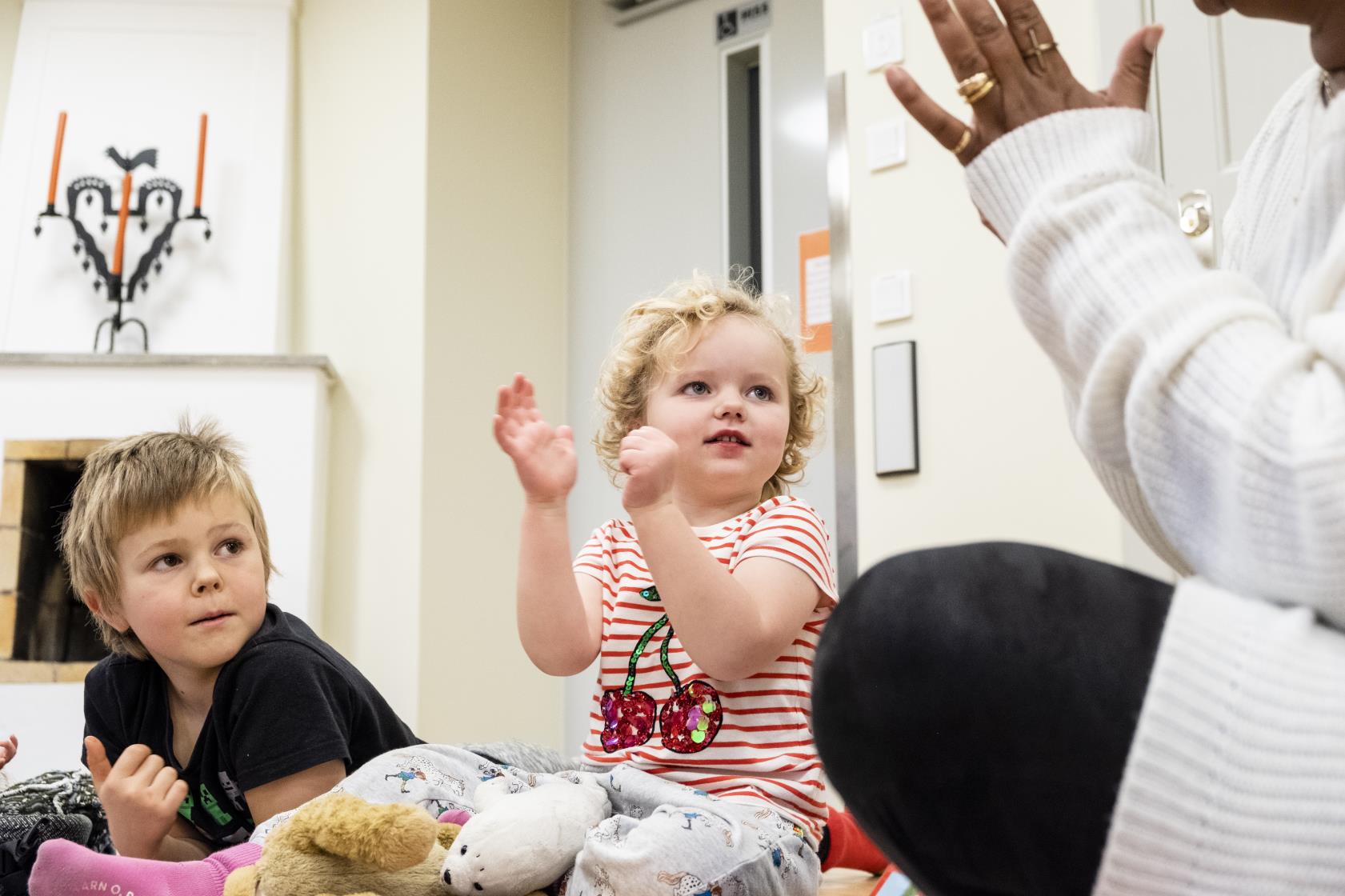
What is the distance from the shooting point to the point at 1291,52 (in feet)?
6.08

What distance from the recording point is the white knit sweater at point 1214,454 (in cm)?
50

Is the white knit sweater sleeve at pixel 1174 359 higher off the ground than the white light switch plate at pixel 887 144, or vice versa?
the white light switch plate at pixel 887 144

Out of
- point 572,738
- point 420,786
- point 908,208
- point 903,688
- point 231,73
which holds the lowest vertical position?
point 572,738

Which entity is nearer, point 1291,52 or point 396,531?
point 1291,52

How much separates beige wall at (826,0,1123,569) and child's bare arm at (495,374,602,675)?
1.00m

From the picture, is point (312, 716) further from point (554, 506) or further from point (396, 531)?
point (396, 531)

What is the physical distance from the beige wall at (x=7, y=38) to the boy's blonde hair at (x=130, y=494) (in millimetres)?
2407

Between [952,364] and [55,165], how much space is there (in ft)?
7.57

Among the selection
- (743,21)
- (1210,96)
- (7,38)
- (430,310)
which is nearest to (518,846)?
(1210,96)

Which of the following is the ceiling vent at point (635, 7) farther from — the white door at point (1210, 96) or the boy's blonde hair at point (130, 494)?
the boy's blonde hair at point (130, 494)

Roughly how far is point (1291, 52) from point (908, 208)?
0.65 metres

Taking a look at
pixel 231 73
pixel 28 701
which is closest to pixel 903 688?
pixel 28 701

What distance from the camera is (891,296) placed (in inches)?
88.1

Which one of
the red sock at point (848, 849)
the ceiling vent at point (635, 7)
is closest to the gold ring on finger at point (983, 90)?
the red sock at point (848, 849)
